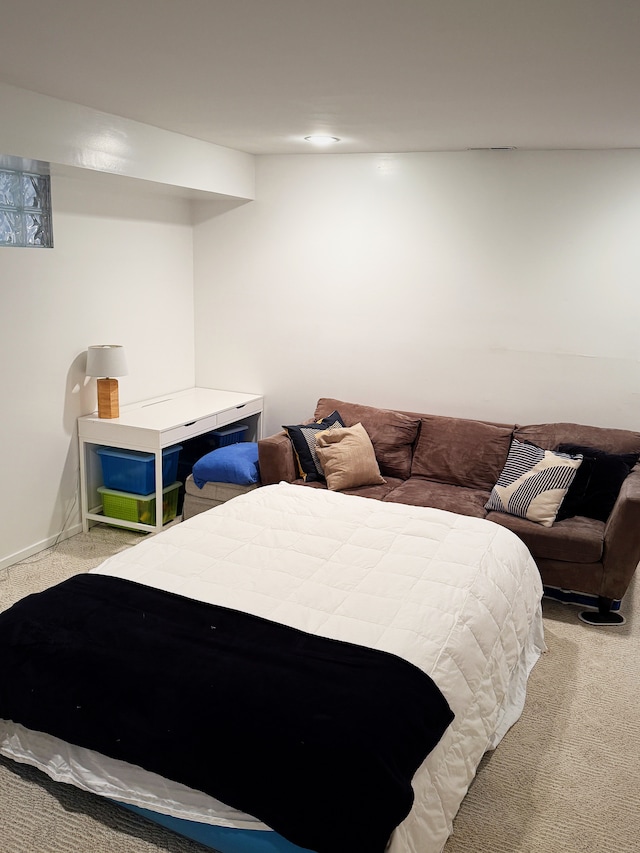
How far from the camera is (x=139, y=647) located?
2.30 metres

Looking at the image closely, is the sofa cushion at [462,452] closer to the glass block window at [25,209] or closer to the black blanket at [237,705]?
the black blanket at [237,705]

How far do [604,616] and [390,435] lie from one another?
1654 mm

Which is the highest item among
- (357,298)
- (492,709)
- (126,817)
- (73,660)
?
(357,298)

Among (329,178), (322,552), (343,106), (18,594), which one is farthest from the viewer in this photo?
(329,178)

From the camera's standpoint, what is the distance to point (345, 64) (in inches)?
99.3

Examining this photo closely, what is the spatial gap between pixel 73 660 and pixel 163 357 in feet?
10.6

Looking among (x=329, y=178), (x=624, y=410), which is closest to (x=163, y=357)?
(x=329, y=178)

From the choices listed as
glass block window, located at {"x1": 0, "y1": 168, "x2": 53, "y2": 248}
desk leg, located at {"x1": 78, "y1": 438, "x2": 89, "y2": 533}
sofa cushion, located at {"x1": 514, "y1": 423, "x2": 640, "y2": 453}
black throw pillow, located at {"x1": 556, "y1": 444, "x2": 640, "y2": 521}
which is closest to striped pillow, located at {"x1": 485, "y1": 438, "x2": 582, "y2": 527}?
black throw pillow, located at {"x1": 556, "y1": 444, "x2": 640, "y2": 521}

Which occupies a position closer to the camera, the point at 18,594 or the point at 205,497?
the point at 18,594

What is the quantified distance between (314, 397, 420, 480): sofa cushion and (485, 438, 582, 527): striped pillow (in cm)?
70

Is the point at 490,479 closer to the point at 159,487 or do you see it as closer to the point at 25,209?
the point at 159,487

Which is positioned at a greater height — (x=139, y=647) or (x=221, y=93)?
(x=221, y=93)

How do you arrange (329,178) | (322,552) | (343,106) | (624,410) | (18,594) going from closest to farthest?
1. (322,552)
2. (343,106)
3. (18,594)
4. (624,410)
5. (329,178)

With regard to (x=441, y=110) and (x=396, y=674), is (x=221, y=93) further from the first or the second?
(x=396, y=674)
